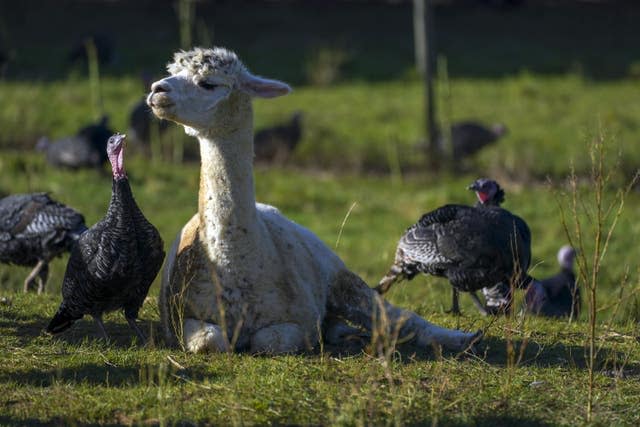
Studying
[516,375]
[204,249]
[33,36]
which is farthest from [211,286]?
[33,36]

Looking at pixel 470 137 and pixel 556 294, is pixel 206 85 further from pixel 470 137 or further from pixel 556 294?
pixel 470 137

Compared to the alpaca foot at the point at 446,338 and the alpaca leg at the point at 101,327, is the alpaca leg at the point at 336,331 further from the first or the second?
the alpaca leg at the point at 101,327

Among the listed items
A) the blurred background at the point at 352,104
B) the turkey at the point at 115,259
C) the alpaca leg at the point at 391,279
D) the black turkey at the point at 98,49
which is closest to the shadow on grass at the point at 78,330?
the turkey at the point at 115,259

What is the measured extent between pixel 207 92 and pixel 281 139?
1174 cm

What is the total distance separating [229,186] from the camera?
7.31 metres

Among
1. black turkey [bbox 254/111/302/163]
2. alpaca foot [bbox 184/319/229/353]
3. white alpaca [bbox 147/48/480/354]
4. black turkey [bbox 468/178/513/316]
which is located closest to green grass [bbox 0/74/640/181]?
black turkey [bbox 254/111/302/163]

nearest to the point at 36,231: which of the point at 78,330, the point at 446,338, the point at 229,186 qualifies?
the point at 78,330

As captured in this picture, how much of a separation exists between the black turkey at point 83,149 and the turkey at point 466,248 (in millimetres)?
7966

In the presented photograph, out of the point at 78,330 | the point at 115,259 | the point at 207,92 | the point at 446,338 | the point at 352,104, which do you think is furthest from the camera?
the point at 352,104

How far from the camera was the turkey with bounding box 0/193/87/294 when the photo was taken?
1039 centimetres

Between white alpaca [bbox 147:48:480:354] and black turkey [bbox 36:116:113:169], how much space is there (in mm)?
9753

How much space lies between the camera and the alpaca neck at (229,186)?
730cm

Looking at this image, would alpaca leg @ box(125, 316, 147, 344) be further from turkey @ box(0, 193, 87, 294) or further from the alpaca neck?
turkey @ box(0, 193, 87, 294)

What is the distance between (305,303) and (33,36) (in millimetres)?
18131
